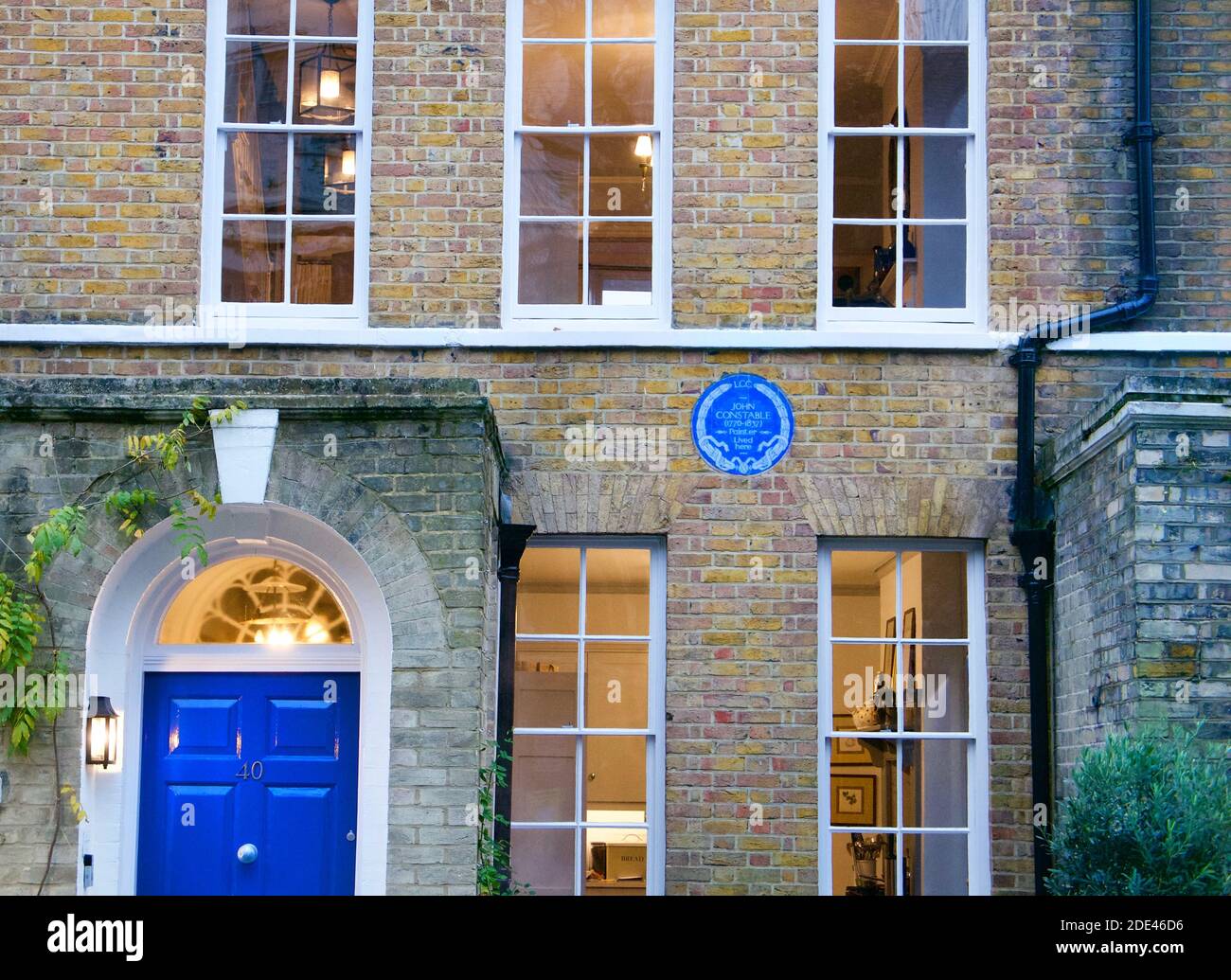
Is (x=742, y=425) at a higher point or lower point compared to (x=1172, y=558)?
higher

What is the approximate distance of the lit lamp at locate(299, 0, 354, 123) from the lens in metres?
9.07

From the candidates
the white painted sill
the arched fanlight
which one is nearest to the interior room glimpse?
the white painted sill

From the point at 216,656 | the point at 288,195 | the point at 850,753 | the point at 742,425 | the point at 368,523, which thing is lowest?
the point at 850,753

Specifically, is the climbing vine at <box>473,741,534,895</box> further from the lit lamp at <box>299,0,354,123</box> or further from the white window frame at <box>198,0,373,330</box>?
the lit lamp at <box>299,0,354,123</box>

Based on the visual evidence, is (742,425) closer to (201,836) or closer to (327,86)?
(327,86)

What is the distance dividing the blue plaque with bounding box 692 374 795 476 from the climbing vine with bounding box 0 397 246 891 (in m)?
2.55

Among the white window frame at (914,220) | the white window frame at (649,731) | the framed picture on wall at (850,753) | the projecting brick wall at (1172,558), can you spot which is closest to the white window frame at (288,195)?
the white window frame at (649,731)

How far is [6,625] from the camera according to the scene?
724cm

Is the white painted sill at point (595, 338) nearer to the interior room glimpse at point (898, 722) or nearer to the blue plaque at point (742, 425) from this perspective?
the blue plaque at point (742, 425)

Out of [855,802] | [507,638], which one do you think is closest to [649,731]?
[507,638]

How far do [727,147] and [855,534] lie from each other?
2260 mm

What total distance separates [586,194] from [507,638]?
254 cm

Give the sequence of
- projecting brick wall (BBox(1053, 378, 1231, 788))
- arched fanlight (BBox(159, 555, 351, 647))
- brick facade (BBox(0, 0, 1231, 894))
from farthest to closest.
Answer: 1. brick facade (BBox(0, 0, 1231, 894))
2. arched fanlight (BBox(159, 555, 351, 647))
3. projecting brick wall (BBox(1053, 378, 1231, 788))

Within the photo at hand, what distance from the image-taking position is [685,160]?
→ 29.2 ft
